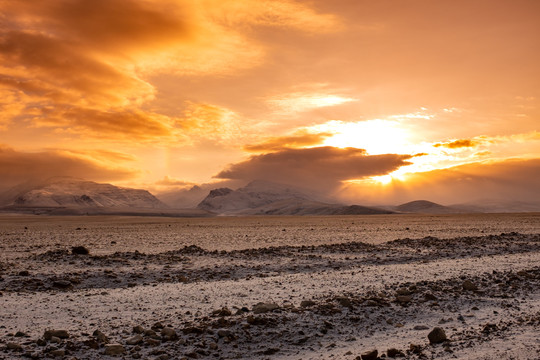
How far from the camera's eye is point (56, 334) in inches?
369

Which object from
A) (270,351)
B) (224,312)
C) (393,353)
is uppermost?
(224,312)

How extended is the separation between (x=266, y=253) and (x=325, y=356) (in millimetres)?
15326

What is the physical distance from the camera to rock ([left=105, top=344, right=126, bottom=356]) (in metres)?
8.46

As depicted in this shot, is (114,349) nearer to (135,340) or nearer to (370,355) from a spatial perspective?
(135,340)

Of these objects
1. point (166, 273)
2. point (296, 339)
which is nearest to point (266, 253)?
point (166, 273)

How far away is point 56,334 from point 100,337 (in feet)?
3.41

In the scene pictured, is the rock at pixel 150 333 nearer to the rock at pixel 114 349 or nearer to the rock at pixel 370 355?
the rock at pixel 114 349

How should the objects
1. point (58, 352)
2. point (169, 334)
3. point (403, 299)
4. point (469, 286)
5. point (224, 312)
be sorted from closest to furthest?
point (58, 352) → point (169, 334) → point (224, 312) → point (403, 299) → point (469, 286)

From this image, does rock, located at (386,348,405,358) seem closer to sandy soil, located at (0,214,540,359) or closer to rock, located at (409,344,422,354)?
sandy soil, located at (0,214,540,359)

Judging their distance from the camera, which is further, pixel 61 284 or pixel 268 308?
pixel 61 284

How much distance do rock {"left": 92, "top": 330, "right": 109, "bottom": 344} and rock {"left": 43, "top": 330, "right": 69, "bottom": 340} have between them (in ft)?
1.90

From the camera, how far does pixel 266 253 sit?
23.6 m

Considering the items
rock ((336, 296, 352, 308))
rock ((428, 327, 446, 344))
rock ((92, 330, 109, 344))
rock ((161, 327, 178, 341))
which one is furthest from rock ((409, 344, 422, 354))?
rock ((92, 330, 109, 344))

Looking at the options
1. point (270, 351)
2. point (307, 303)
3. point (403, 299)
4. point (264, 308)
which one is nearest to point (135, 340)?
point (270, 351)
